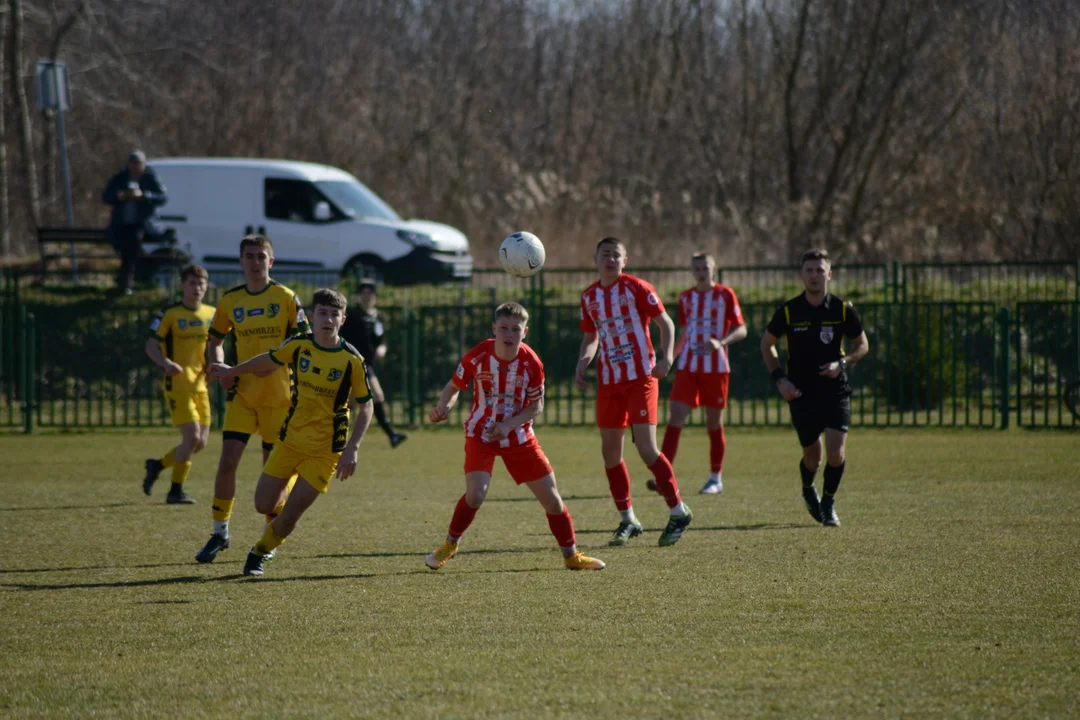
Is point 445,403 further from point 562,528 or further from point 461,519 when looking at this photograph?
point 562,528

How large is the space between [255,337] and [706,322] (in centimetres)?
503

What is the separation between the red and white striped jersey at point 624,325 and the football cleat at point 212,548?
2.70m

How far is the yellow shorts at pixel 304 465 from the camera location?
7641 mm

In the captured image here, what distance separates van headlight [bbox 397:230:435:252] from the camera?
74.9 feet

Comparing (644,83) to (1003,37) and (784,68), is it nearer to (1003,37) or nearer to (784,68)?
(784,68)

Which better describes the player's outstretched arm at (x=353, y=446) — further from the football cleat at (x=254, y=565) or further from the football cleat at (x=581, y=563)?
the football cleat at (x=581, y=563)

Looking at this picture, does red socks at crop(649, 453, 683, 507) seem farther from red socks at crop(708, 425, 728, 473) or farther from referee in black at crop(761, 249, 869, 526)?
red socks at crop(708, 425, 728, 473)

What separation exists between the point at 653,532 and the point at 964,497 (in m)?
3.11

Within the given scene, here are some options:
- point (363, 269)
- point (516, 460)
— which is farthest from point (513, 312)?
point (363, 269)

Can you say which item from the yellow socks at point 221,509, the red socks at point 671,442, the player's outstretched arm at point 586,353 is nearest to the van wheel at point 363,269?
the red socks at point 671,442

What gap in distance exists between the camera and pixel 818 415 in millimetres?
9445

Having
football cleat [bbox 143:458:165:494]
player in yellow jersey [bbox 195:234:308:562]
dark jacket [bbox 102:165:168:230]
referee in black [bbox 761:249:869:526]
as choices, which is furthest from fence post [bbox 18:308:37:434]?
referee in black [bbox 761:249:869:526]

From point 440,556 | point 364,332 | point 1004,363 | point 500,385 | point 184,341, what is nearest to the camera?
point 500,385

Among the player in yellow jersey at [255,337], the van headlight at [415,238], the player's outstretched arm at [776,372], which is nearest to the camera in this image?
the player in yellow jersey at [255,337]
